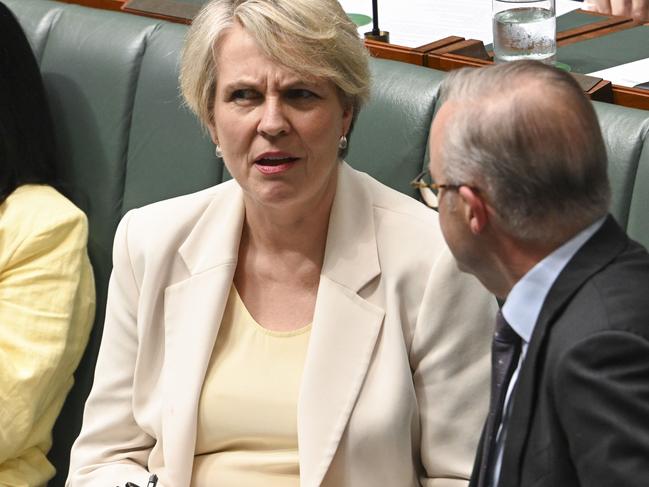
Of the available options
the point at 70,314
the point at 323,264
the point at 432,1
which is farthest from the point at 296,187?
the point at 432,1

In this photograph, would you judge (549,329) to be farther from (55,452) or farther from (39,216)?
(55,452)

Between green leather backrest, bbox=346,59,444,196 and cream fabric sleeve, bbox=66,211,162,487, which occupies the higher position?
green leather backrest, bbox=346,59,444,196

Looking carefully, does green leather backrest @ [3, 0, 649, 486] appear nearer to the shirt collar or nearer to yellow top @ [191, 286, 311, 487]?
yellow top @ [191, 286, 311, 487]

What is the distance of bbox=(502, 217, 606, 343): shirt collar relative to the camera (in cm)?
133

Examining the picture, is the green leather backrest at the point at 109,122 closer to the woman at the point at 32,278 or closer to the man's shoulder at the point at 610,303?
the woman at the point at 32,278

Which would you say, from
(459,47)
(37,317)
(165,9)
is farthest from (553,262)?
(165,9)

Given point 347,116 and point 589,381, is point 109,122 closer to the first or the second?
point 347,116

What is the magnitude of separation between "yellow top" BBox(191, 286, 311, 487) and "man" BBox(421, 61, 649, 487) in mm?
626

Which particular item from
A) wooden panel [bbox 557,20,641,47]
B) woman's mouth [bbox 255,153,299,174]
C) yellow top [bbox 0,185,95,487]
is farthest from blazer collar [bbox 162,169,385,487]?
wooden panel [bbox 557,20,641,47]

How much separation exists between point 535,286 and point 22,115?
1546mm

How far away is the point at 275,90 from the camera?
6.39 feet

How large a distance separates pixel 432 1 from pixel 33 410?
137cm

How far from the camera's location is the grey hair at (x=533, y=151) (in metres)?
1.29

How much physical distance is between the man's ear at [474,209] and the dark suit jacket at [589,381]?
0.34 ft
